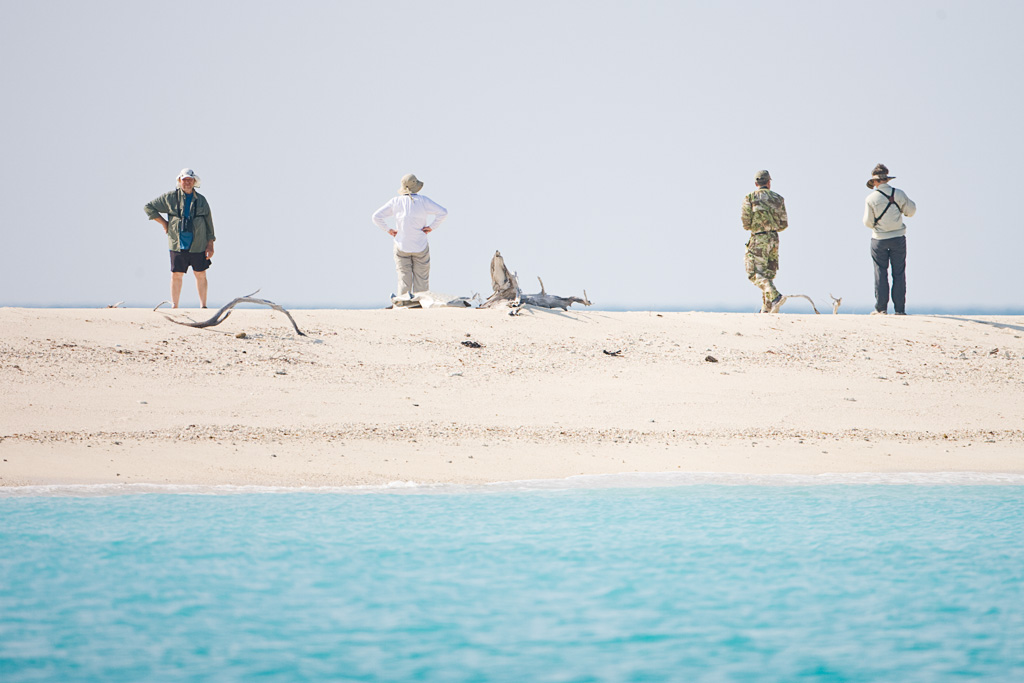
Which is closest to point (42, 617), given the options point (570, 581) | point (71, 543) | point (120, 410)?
point (71, 543)

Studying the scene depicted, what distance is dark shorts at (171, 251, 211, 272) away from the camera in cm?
1040

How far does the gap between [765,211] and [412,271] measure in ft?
15.8

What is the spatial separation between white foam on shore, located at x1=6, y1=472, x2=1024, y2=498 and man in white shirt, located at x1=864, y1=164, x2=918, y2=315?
19.4 feet

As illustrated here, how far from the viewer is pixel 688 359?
9750 mm

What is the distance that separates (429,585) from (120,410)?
178 inches

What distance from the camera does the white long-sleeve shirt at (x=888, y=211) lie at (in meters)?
11.5

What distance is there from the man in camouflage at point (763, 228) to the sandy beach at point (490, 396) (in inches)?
29.6

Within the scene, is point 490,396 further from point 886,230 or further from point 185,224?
point 886,230

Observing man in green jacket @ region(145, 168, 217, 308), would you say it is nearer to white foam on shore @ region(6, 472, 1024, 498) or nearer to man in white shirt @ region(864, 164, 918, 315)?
white foam on shore @ region(6, 472, 1024, 498)

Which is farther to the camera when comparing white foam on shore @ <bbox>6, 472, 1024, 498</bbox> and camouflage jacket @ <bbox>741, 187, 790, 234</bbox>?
camouflage jacket @ <bbox>741, 187, 790, 234</bbox>

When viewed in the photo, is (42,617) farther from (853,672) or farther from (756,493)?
(756,493)

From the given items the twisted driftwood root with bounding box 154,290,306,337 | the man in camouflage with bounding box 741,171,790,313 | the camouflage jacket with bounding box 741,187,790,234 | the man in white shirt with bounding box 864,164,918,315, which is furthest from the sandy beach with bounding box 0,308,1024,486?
the camouflage jacket with bounding box 741,187,790,234

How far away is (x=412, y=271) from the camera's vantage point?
11820mm

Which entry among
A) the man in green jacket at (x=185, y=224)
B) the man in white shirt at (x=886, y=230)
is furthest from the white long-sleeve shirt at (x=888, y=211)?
the man in green jacket at (x=185, y=224)
